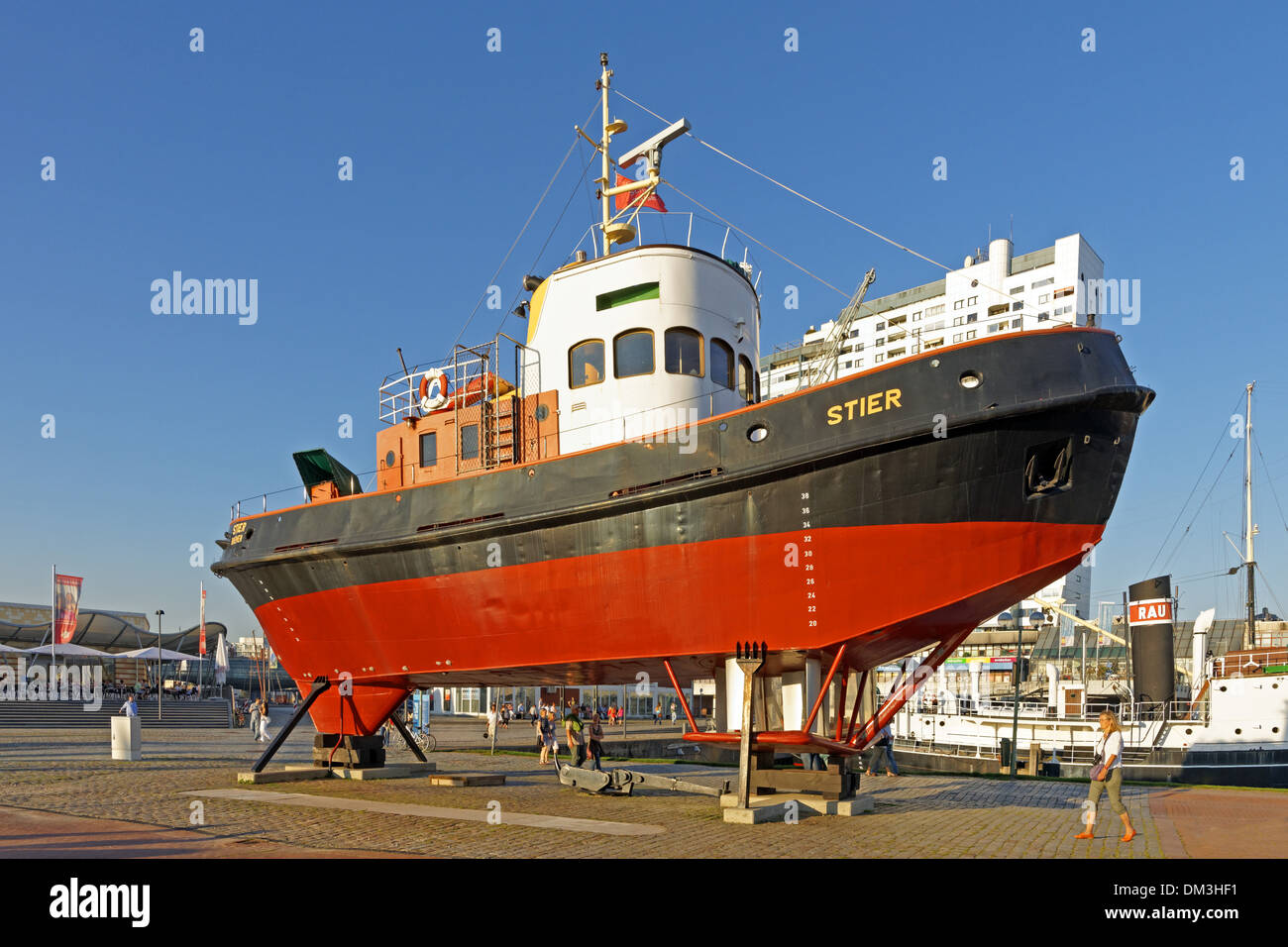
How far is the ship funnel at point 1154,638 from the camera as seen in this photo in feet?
95.6

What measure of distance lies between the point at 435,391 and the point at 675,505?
716 centimetres

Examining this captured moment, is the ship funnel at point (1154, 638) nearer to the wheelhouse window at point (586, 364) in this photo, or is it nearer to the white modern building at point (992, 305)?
the wheelhouse window at point (586, 364)

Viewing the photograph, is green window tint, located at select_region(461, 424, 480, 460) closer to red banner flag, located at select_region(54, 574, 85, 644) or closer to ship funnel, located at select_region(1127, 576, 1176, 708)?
ship funnel, located at select_region(1127, 576, 1176, 708)

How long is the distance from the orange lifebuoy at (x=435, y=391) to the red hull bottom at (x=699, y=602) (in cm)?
380

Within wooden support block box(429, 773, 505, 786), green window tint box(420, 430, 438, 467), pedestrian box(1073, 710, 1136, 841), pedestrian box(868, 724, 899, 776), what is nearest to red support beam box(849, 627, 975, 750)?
pedestrian box(1073, 710, 1136, 841)

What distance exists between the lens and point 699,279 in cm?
1603

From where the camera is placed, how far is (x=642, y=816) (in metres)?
13.0

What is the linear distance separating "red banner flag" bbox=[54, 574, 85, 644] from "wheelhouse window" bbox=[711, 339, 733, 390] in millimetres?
50710

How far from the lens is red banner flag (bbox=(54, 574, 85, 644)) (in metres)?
52.4
